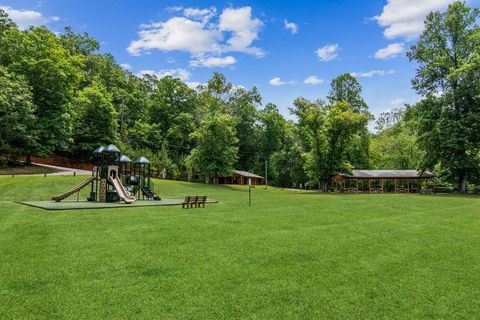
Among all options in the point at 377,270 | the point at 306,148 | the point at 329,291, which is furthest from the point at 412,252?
the point at 306,148

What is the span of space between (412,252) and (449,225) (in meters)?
5.81

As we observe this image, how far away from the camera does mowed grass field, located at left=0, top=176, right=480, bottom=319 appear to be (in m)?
5.30

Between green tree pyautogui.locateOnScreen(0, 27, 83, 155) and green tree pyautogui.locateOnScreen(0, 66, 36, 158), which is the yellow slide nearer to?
green tree pyautogui.locateOnScreen(0, 66, 36, 158)

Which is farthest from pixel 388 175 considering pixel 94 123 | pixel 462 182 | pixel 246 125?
pixel 94 123

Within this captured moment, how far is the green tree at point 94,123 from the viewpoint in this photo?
51438 millimetres

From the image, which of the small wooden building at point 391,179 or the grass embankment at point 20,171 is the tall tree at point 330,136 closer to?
the small wooden building at point 391,179

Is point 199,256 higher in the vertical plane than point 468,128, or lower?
lower

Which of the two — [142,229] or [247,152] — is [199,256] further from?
[247,152]

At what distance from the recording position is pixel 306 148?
62562mm

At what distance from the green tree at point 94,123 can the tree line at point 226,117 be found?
14 cm

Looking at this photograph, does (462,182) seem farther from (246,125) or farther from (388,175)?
(246,125)

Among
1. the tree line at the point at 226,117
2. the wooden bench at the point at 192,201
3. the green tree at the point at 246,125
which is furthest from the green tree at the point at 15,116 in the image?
the green tree at the point at 246,125

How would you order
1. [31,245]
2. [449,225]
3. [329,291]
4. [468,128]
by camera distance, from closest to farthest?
[329,291] → [31,245] → [449,225] → [468,128]

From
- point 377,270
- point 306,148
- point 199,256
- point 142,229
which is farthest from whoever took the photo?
point 306,148
